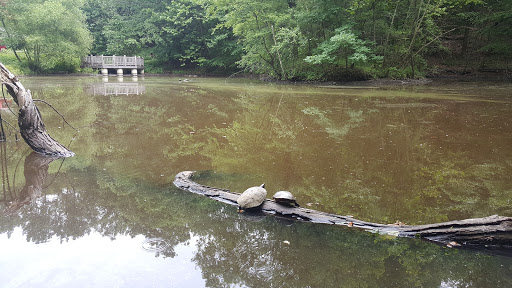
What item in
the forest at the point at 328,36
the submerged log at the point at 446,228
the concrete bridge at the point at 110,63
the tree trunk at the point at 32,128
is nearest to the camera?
the submerged log at the point at 446,228

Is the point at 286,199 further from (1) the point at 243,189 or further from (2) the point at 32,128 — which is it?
(2) the point at 32,128

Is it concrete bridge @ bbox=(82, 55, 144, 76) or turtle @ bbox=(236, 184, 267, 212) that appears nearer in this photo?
turtle @ bbox=(236, 184, 267, 212)

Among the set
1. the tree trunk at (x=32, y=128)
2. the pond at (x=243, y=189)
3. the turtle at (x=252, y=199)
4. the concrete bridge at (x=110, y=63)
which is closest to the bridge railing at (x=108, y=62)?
the concrete bridge at (x=110, y=63)

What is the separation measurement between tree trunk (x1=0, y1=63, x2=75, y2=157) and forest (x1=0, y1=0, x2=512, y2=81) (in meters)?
13.4

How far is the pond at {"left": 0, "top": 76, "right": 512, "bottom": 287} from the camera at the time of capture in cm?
236

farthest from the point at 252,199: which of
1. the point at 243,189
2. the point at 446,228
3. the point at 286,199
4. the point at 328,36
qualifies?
the point at 328,36

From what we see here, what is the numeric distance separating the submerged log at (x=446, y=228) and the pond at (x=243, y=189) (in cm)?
10

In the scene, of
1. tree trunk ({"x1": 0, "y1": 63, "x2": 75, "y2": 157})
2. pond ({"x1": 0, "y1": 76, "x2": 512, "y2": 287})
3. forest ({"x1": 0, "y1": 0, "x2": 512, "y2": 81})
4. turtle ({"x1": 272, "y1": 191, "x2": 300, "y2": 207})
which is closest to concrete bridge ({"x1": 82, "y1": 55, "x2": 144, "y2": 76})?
forest ({"x1": 0, "y1": 0, "x2": 512, "y2": 81})

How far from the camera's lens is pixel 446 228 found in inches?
107

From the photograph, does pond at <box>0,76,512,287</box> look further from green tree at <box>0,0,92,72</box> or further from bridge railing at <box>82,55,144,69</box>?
bridge railing at <box>82,55,144,69</box>

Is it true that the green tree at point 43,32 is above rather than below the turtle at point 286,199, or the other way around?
above

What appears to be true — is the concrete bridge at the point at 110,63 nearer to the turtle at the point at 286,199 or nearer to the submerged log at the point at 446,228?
the turtle at the point at 286,199

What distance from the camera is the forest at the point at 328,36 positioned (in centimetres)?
1666

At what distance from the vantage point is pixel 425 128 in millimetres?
6738
